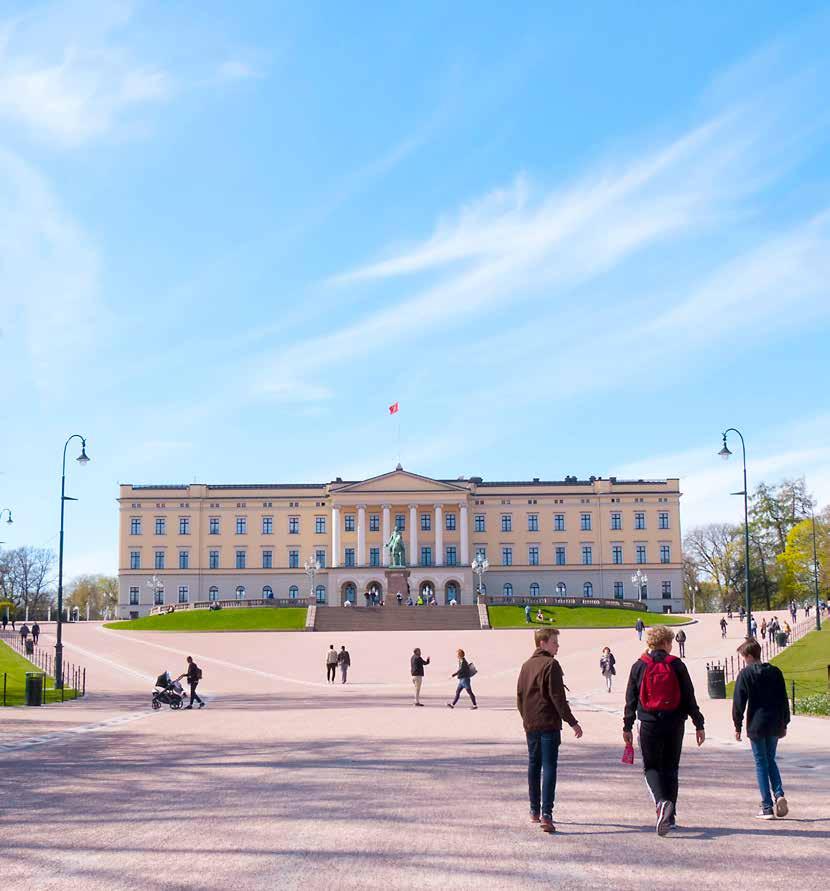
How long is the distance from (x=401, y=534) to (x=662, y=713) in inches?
4342

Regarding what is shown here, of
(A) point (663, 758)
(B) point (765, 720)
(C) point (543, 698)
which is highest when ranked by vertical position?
(C) point (543, 698)

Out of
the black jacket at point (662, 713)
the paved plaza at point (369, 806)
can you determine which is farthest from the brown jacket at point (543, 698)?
the paved plaza at point (369, 806)

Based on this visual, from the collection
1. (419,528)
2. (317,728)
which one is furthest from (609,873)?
(419,528)

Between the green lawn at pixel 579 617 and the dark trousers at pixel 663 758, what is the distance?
236ft

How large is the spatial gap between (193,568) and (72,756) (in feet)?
351

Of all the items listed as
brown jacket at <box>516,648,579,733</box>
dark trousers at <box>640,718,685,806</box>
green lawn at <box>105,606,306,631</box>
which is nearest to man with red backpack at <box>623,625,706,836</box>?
dark trousers at <box>640,718,685,806</box>

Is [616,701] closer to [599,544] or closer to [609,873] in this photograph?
[609,873]

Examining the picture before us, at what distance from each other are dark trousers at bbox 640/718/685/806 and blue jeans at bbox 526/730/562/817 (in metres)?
0.86

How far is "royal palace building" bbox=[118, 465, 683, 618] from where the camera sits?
11975 cm

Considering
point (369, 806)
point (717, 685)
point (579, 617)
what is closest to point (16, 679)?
point (717, 685)

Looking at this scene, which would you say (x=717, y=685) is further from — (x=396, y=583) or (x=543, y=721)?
(x=396, y=583)

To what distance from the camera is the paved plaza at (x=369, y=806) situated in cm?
812

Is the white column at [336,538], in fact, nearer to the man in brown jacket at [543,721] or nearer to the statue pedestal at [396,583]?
the statue pedestal at [396,583]

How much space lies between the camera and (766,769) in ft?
34.0
